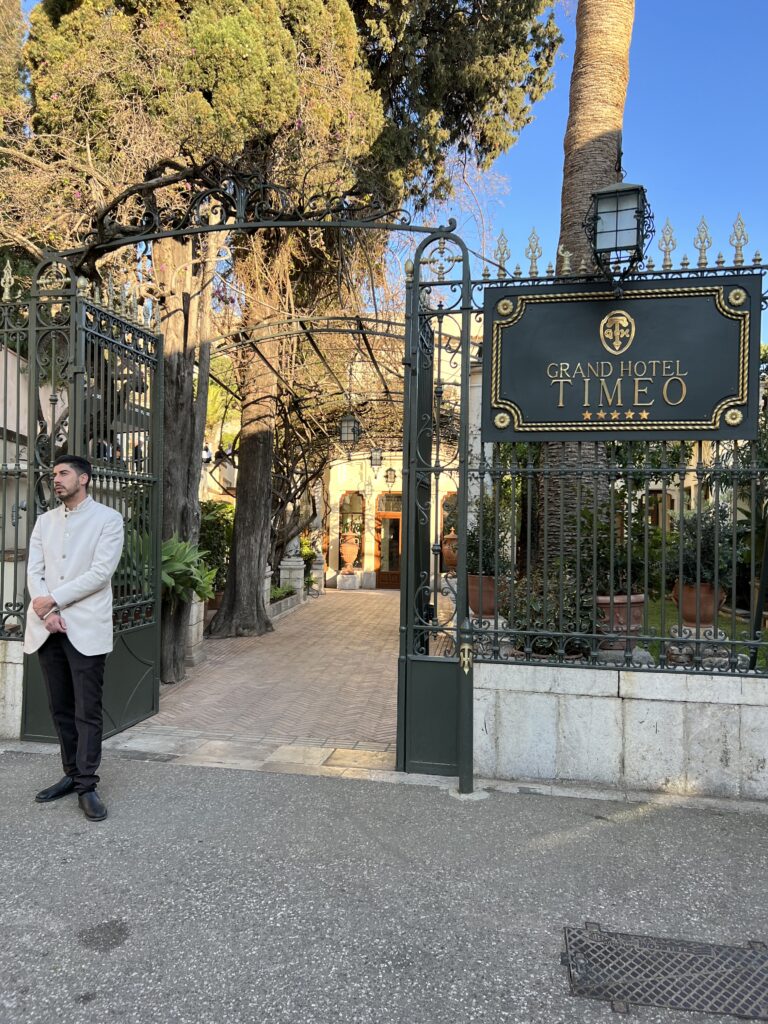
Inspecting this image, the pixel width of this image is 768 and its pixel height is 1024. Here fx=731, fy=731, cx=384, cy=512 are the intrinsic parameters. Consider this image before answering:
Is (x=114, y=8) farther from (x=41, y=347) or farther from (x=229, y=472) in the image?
(x=229, y=472)

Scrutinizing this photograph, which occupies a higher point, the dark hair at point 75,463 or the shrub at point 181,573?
the dark hair at point 75,463

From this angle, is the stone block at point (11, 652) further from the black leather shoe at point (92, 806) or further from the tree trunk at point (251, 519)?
the tree trunk at point (251, 519)

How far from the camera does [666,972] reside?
2854mm

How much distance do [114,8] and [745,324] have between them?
316 inches

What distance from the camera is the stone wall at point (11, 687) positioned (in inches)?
221

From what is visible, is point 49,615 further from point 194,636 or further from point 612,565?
point 194,636

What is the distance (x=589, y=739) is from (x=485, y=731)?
2.20 ft

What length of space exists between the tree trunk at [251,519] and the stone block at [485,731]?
7356mm

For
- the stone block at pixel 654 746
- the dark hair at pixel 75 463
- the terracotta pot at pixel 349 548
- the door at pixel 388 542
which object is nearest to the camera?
the dark hair at pixel 75 463

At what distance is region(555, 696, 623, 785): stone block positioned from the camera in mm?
4715

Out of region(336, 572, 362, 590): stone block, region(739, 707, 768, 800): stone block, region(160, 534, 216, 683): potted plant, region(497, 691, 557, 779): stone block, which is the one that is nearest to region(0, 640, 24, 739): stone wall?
region(160, 534, 216, 683): potted plant

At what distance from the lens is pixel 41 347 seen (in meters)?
5.65

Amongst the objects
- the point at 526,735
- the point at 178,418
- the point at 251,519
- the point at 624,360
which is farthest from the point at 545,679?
the point at 251,519

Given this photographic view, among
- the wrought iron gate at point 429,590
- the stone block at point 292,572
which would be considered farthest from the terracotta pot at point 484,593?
the stone block at point 292,572
